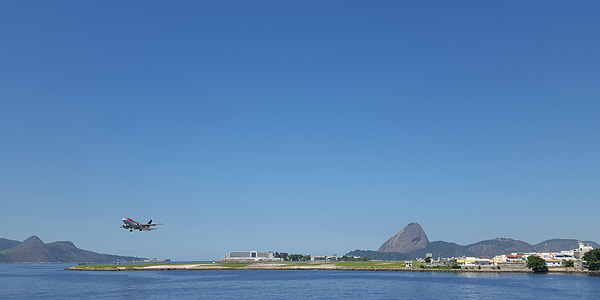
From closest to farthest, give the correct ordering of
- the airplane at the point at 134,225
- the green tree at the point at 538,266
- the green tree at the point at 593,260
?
the airplane at the point at 134,225 → the green tree at the point at 593,260 → the green tree at the point at 538,266

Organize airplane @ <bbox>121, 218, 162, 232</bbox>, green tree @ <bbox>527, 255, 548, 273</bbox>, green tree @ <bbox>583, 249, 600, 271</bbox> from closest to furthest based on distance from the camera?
airplane @ <bbox>121, 218, 162, 232</bbox>, green tree @ <bbox>583, 249, 600, 271</bbox>, green tree @ <bbox>527, 255, 548, 273</bbox>

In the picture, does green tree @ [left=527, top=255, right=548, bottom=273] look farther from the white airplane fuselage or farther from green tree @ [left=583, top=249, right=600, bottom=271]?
the white airplane fuselage

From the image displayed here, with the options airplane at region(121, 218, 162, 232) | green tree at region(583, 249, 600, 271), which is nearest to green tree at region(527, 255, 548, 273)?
green tree at region(583, 249, 600, 271)

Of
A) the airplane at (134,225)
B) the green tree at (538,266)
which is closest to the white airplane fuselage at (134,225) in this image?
the airplane at (134,225)

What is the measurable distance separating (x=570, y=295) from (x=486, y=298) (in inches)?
762

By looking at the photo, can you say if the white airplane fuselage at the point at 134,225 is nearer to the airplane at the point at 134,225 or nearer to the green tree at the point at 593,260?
the airplane at the point at 134,225

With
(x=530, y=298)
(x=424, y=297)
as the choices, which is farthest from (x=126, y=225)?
(x=530, y=298)

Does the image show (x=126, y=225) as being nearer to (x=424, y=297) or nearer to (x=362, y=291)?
(x=362, y=291)

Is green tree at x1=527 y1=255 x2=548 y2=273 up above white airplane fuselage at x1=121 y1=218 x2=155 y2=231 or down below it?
below

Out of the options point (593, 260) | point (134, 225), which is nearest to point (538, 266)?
point (593, 260)

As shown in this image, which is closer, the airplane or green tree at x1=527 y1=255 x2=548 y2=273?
the airplane

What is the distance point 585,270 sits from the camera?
157 m

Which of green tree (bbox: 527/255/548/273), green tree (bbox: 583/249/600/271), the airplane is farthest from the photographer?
green tree (bbox: 527/255/548/273)

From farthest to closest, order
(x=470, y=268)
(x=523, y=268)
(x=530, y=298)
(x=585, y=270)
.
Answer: (x=470, y=268)
(x=523, y=268)
(x=585, y=270)
(x=530, y=298)
